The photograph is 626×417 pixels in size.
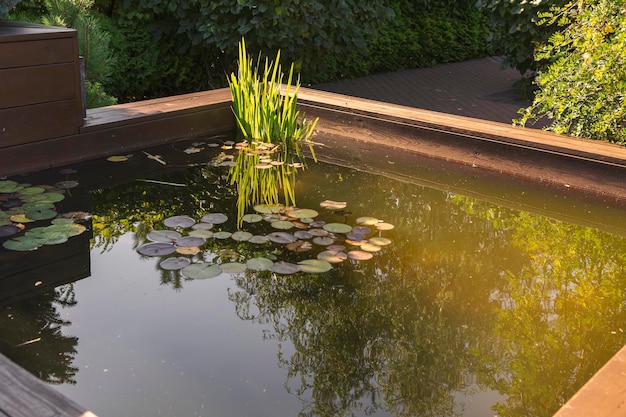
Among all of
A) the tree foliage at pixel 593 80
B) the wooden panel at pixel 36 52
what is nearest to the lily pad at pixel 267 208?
the wooden panel at pixel 36 52

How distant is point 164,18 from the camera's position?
6.70m

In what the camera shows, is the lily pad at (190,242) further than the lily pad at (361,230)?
No

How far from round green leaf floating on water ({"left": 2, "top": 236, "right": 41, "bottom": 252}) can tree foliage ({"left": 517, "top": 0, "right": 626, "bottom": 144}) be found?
2694 millimetres

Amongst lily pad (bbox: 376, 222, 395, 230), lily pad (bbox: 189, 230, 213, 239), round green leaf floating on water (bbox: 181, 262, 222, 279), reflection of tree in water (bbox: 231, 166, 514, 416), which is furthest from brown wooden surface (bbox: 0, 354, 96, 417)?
lily pad (bbox: 376, 222, 395, 230)

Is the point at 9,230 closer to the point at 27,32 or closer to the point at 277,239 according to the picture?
the point at 277,239

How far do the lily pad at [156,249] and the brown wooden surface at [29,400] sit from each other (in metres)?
1.32

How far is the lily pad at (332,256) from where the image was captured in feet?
10.3

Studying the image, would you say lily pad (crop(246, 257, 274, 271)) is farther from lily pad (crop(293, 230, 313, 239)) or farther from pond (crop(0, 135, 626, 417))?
lily pad (crop(293, 230, 313, 239))

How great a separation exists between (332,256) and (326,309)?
0.41 meters

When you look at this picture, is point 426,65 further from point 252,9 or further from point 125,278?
point 125,278

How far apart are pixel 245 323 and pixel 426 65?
7.60 m

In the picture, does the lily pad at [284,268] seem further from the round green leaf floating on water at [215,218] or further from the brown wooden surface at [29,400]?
the brown wooden surface at [29,400]

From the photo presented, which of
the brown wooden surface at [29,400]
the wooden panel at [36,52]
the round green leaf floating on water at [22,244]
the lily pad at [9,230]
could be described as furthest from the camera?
the wooden panel at [36,52]

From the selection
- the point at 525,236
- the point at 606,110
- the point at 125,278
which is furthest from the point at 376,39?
the point at 125,278
